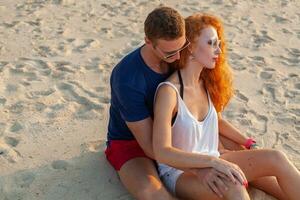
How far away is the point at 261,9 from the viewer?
295 inches

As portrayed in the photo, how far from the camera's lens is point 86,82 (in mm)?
5301

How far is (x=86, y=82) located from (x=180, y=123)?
205 centimetres

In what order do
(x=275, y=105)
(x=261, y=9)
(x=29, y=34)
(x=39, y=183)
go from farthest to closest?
(x=261, y=9) → (x=29, y=34) → (x=275, y=105) → (x=39, y=183)

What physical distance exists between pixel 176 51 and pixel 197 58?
0.28 meters

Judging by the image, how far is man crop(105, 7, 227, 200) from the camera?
10.3ft

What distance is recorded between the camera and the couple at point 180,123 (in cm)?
321

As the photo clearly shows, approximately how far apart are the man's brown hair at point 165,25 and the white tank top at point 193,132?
357 millimetres

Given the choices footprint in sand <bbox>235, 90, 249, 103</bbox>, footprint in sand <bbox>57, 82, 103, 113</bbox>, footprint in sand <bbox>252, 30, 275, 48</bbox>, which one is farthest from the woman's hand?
footprint in sand <bbox>252, 30, 275, 48</bbox>

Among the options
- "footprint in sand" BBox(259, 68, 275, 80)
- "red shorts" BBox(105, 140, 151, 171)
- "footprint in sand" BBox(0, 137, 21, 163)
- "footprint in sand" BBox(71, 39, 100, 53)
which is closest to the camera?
"red shorts" BBox(105, 140, 151, 171)

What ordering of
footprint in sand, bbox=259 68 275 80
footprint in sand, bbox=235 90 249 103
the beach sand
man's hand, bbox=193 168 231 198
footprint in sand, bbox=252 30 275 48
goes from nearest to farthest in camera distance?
1. man's hand, bbox=193 168 231 198
2. the beach sand
3. footprint in sand, bbox=235 90 249 103
4. footprint in sand, bbox=259 68 275 80
5. footprint in sand, bbox=252 30 275 48

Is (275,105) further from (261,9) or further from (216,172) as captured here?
(261,9)

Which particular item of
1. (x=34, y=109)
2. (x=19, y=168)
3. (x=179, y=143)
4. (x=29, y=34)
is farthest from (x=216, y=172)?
(x=29, y=34)

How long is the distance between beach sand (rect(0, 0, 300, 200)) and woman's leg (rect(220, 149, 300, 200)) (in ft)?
0.95

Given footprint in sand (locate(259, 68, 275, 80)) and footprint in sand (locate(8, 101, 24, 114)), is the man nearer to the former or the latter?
footprint in sand (locate(8, 101, 24, 114))
